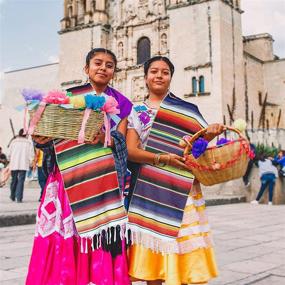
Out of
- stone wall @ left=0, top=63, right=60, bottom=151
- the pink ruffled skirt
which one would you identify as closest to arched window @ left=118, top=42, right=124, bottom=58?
stone wall @ left=0, top=63, right=60, bottom=151

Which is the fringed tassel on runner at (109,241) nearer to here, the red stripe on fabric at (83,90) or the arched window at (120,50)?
the red stripe on fabric at (83,90)

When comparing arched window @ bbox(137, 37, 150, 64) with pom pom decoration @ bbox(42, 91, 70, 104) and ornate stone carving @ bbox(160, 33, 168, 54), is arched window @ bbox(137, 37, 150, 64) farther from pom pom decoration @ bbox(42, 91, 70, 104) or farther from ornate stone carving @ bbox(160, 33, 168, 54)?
pom pom decoration @ bbox(42, 91, 70, 104)

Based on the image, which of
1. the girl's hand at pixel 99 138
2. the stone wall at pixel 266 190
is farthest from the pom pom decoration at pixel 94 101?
the stone wall at pixel 266 190

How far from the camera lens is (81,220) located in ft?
6.96

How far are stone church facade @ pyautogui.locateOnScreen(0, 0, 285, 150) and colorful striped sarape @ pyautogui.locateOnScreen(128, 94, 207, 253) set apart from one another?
1722 cm

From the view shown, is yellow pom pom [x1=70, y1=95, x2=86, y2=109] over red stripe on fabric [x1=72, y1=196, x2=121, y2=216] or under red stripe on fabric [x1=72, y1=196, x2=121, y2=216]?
over

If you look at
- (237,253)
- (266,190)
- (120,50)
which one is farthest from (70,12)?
(237,253)

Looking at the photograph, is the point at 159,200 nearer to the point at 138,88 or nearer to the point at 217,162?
the point at 217,162

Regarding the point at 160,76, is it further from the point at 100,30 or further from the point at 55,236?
the point at 100,30

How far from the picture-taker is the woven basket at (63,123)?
200 centimetres

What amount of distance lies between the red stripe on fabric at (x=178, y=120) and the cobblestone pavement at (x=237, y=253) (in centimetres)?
125

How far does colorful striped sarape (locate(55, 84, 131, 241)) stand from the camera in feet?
6.99

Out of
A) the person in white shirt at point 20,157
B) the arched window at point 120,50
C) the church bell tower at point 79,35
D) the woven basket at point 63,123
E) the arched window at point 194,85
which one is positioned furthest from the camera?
the arched window at point 120,50

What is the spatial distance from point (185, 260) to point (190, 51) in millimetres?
19211
